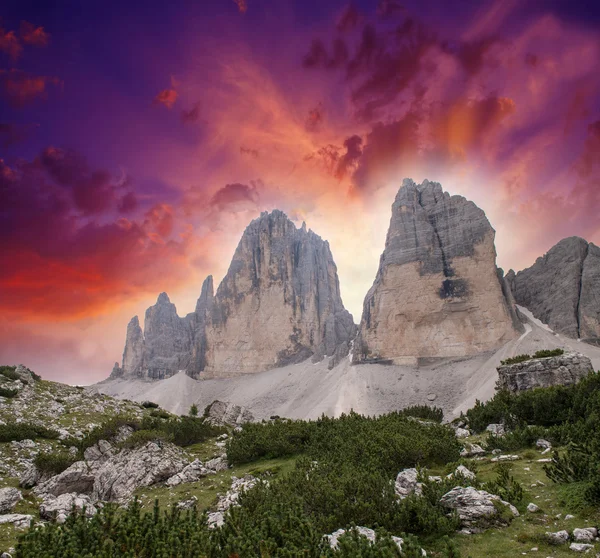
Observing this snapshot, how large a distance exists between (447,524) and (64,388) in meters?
37.5

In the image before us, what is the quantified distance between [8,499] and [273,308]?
11898 cm

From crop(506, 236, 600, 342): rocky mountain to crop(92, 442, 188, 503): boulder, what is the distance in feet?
301

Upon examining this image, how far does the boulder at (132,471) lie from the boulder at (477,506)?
12453 mm

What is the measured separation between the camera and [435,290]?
91625 millimetres

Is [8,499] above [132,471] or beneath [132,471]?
beneath

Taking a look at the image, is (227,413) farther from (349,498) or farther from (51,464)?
(349,498)

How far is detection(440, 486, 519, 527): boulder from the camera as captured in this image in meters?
8.45

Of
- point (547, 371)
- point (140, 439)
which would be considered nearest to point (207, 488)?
point (140, 439)

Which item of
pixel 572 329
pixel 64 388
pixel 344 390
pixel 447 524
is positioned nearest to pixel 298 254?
pixel 344 390

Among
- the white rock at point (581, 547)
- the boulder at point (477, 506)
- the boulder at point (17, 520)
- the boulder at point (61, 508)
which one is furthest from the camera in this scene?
the boulder at point (61, 508)

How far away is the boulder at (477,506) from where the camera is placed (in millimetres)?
8453

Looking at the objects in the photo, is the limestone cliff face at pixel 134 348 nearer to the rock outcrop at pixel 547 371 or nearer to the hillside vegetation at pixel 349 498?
the hillside vegetation at pixel 349 498

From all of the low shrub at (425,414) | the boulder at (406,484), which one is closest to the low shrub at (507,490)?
the boulder at (406,484)

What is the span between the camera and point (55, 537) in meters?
6.05
